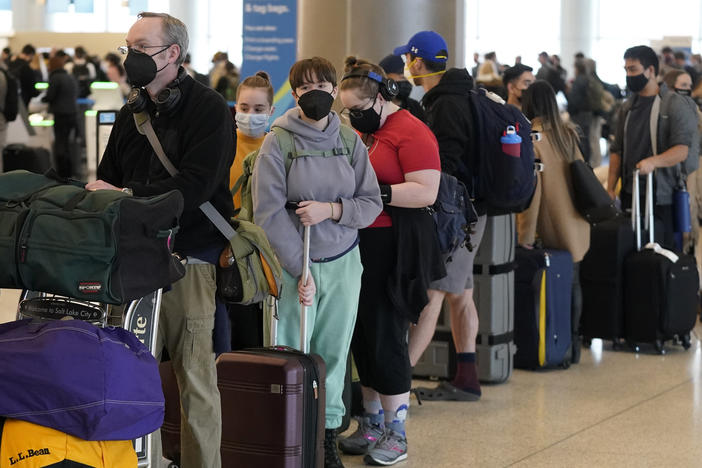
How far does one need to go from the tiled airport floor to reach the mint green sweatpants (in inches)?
22.3

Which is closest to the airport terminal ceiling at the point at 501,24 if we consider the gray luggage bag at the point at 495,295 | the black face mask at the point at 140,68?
the gray luggage bag at the point at 495,295

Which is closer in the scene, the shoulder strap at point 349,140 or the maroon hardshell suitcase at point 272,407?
the maroon hardshell suitcase at point 272,407

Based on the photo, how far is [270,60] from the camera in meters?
8.98

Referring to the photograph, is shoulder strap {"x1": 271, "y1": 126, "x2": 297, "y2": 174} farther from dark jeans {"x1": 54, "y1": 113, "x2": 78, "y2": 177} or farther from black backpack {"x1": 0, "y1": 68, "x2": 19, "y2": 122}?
dark jeans {"x1": 54, "y1": 113, "x2": 78, "y2": 177}

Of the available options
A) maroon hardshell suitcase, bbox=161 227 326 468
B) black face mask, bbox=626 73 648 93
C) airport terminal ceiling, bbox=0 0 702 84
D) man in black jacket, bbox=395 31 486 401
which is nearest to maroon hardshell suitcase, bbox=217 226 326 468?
maroon hardshell suitcase, bbox=161 227 326 468

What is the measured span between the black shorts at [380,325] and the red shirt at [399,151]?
0.31ft

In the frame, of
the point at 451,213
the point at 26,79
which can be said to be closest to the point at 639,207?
the point at 451,213

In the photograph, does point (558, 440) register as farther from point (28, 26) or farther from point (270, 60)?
point (28, 26)

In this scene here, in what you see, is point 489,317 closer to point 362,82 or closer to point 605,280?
point 605,280

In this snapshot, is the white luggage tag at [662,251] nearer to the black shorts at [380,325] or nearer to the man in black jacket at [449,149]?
the man in black jacket at [449,149]

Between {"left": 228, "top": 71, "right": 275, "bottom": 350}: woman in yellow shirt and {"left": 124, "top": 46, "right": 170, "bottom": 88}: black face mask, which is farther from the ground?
{"left": 124, "top": 46, "right": 170, "bottom": 88}: black face mask

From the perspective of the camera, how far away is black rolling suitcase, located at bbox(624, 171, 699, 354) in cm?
670

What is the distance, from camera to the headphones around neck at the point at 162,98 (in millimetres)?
3215

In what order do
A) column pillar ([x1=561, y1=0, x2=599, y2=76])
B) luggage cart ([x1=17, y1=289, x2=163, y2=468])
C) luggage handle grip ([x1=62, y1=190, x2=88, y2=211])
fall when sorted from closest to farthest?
luggage handle grip ([x1=62, y1=190, x2=88, y2=211])
luggage cart ([x1=17, y1=289, x2=163, y2=468])
column pillar ([x1=561, y1=0, x2=599, y2=76])
